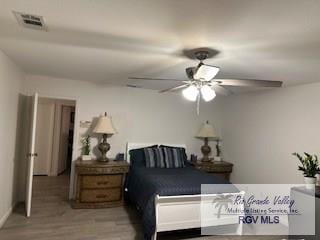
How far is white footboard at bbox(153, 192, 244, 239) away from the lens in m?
2.82

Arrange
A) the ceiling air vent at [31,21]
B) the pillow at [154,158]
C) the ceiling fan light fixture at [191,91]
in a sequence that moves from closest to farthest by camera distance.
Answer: the ceiling air vent at [31,21]
the ceiling fan light fixture at [191,91]
the pillow at [154,158]

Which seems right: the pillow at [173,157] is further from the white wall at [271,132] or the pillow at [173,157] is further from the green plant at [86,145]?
the green plant at [86,145]

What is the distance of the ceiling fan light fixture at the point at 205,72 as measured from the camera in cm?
215

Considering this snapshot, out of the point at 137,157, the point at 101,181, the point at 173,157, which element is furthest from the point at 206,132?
the point at 101,181

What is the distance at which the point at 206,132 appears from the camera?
189 inches

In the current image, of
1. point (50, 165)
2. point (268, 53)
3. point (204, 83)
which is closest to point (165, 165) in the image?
point (204, 83)

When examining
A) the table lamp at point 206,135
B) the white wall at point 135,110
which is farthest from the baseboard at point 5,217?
the table lamp at point 206,135

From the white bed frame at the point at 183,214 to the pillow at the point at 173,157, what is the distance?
137 centimetres

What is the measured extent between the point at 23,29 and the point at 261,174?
13.1ft

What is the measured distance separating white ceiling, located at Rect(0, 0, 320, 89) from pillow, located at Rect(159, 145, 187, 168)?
1.79 meters

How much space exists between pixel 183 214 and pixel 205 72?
1.76 meters

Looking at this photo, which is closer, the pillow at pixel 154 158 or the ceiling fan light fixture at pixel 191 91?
the ceiling fan light fixture at pixel 191 91

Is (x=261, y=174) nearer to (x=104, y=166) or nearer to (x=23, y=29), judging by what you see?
(x=104, y=166)

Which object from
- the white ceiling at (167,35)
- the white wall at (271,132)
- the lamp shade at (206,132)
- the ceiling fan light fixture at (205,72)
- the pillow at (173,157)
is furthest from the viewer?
the lamp shade at (206,132)
